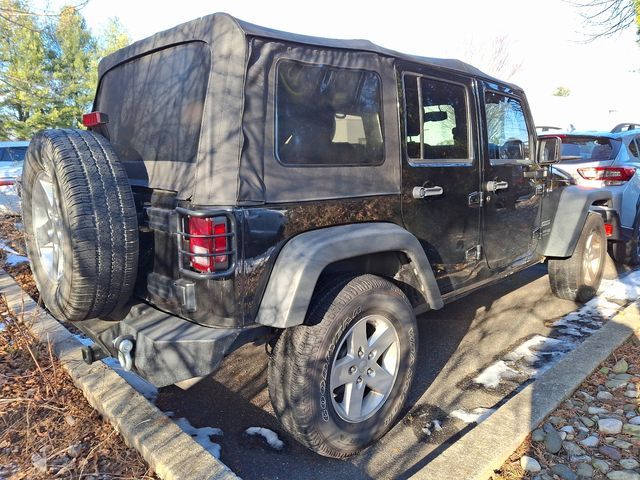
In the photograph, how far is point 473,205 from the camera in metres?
3.45

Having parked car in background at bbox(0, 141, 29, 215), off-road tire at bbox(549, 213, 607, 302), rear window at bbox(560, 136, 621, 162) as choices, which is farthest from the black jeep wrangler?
parked car in background at bbox(0, 141, 29, 215)

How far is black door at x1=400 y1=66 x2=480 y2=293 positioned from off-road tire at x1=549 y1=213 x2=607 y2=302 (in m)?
1.76

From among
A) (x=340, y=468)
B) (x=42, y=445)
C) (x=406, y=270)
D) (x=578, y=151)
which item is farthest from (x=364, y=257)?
(x=578, y=151)

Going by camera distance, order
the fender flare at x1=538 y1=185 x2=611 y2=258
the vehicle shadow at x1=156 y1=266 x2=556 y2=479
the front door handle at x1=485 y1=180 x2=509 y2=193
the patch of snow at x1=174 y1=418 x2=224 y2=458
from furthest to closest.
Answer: the fender flare at x1=538 y1=185 x2=611 y2=258, the front door handle at x1=485 y1=180 x2=509 y2=193, the patch of snow at x1=174 y1=418 x2=224 y2=458, the vehicle shadow at x1=156 y1=266 x2=556 y2=479

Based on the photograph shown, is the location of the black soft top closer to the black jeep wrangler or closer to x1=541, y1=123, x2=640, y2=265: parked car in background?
the black jeep wrangler

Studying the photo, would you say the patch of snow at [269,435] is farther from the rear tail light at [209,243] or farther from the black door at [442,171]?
the black door at [442,171]

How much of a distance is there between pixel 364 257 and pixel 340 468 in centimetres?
114

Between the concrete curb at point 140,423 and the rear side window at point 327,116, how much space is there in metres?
1.44

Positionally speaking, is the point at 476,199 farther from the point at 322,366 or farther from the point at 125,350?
the point at 125,350

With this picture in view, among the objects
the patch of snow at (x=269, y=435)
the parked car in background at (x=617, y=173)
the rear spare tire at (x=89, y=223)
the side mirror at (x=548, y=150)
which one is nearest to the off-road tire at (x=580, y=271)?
the parked car in background at (x=617, y=173)

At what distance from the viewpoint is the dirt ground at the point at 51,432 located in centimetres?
230

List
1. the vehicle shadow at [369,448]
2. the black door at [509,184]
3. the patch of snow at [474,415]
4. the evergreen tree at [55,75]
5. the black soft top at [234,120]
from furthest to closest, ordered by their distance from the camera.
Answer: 1. the evergreen tree at [55,75]
2. the black door at [509,184]
3. the patch of snow at [474,415]
4. the vehicle shadow at [369,448]
5. the black soft top at [234,120]

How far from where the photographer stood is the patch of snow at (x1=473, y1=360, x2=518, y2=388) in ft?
11.2

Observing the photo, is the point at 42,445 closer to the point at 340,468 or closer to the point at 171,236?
the point at 171,236
